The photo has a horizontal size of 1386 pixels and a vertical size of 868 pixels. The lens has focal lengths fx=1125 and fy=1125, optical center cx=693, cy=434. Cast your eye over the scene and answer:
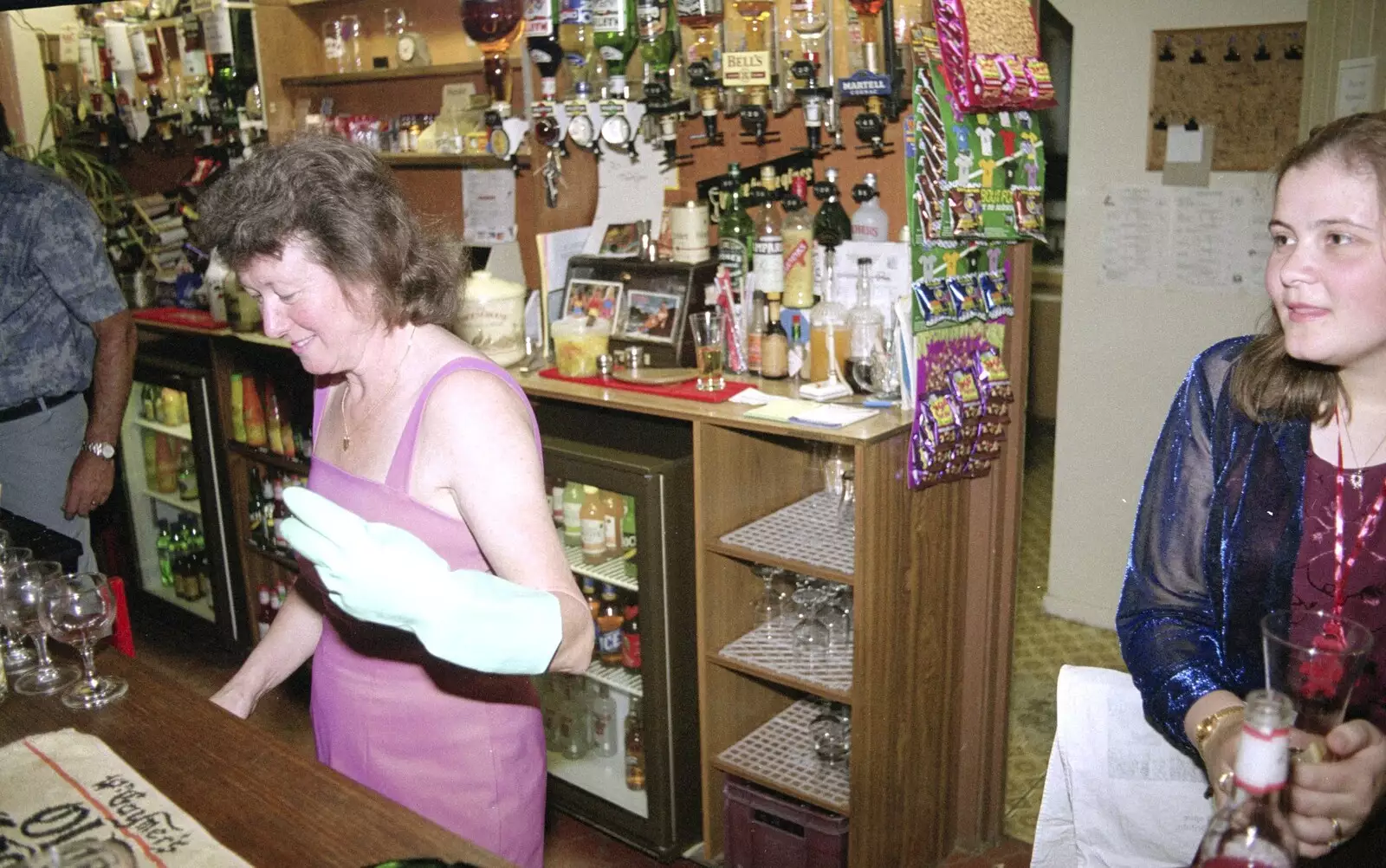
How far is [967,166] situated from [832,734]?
1438 millimetres

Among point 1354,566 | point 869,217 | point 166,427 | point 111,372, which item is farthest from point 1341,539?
point 166,427

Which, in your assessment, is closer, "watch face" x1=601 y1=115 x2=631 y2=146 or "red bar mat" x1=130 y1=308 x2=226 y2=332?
"watch face" x1=601 y1=115 x2=631 y2=146

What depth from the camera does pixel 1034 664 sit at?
157 inches

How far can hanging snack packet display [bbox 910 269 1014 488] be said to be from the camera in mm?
2516

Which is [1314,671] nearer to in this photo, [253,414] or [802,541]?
[802,541]

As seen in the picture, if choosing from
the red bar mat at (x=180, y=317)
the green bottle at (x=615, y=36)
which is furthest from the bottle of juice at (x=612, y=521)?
the red bar mat at (x=180, y=317)

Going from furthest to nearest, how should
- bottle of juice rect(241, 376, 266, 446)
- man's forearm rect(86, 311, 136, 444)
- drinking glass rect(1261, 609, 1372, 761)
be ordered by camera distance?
1. bottle of juice rect(241, 376, 266, 446)
2. man's forearm rect(86, 311, 136, 444)
3. drinking glass rect(1261, 609, 1372, 761)


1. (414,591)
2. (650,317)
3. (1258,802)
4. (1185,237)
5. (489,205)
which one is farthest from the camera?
(489,205)

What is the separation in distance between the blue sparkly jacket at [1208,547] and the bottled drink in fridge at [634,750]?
1782 mm

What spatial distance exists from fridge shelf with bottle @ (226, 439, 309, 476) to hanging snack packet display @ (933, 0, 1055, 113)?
2.37 metres

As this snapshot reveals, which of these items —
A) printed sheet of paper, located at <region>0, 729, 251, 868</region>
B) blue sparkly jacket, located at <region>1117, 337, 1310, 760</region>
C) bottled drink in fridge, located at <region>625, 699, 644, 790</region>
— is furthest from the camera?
bottled drink in fridge, located at <region>625, 699, 644, 790</region>

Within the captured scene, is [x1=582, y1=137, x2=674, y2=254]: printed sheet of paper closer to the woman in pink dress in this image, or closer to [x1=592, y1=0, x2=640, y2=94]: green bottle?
[x1=592, y1=0, x2=640, y2=94]: green bottle

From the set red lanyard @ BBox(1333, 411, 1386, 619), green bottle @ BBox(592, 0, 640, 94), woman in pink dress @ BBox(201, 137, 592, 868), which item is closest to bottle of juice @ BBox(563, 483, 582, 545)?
green bottle @ BBox(592, 0, 640, 94)

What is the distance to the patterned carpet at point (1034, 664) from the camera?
325 cm
